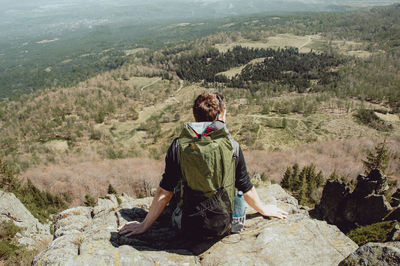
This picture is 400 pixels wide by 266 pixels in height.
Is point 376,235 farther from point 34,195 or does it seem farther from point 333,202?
point 34,195

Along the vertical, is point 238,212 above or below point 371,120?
above

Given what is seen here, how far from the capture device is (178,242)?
16.2 feet

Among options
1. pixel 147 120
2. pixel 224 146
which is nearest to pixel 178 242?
pixel 224 146

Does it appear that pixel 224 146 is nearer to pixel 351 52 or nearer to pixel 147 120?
pixel 147 120

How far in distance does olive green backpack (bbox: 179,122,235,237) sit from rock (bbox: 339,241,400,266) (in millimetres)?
1999

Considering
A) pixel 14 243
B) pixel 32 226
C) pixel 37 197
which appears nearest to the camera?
pixel 14 243

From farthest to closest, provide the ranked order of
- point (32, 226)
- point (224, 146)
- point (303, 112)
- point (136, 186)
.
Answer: point (303, 112) < point (136, 186) < point (32, 226) < point (224, 146)

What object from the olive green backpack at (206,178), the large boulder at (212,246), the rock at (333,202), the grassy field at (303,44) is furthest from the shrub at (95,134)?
the grassy field at (303,44)

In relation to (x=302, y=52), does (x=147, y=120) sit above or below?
below

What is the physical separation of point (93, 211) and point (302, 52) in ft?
553

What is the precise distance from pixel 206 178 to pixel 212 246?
6.25 feet

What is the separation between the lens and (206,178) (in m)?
3.71

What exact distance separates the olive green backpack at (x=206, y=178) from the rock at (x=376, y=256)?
6.56ft

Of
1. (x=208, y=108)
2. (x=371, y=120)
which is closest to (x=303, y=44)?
(x=371, y=120)
